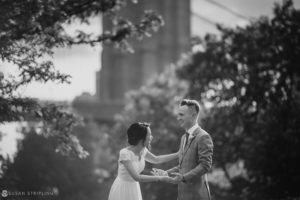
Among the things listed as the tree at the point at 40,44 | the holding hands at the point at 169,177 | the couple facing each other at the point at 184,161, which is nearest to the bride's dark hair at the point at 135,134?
the couple facing each other at the point at 184,161

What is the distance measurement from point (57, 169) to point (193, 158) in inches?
1827

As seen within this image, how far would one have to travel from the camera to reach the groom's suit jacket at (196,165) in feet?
29.8

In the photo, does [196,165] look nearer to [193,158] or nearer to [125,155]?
[193,158]

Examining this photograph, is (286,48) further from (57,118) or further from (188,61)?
(57,118)

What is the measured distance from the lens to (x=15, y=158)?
49906mm

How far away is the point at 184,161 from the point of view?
9.43 m

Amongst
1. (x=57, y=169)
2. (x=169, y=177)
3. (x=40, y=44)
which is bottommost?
(x=57, y=169)

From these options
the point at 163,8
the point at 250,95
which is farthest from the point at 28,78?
the point at 163,8

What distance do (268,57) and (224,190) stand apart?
356 inches

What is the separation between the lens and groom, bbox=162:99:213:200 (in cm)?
911

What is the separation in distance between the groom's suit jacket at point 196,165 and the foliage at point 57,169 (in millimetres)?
37680

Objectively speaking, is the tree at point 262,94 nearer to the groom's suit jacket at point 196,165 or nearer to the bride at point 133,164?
the bride at point 133,164

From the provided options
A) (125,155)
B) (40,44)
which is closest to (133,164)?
(125,155)

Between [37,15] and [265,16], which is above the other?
[265,16]
